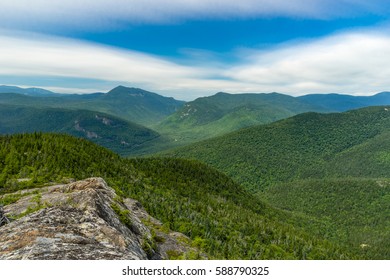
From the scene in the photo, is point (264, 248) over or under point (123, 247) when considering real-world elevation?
under

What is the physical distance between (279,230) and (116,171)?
284 feet

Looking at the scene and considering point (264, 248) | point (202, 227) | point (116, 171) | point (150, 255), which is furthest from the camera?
point (116, 171)

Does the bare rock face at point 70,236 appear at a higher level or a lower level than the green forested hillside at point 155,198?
higher

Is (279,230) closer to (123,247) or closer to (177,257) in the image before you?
(177,257)

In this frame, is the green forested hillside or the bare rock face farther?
the green forested hillside

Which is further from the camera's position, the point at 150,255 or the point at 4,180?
the point at 4,180

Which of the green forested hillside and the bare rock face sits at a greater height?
the bare rock face

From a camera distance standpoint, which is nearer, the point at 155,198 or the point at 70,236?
the point at 70,236

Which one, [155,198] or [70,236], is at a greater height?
[70,236]

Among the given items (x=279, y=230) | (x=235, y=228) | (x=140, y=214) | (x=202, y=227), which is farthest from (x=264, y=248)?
(x=140, y=214)

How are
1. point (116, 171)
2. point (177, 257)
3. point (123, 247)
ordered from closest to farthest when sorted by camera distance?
point (123, 247)
point (177, 257)
point (116, 171)

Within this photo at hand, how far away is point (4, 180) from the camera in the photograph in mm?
60188

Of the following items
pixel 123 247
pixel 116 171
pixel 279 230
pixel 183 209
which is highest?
pixel 123 247

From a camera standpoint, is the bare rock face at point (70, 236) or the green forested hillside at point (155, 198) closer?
the bare rock face at point (70, 236)
